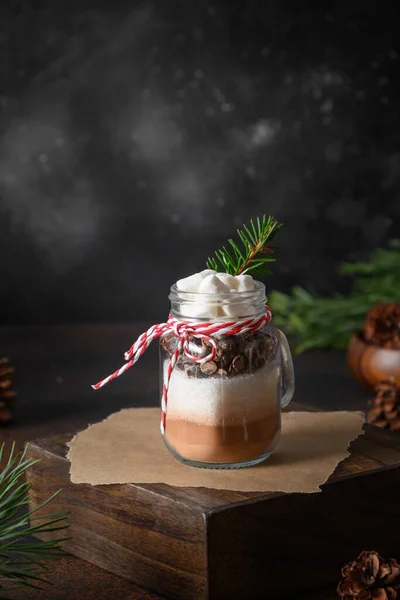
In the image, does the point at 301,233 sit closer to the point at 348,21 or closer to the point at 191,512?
the point at 348,21

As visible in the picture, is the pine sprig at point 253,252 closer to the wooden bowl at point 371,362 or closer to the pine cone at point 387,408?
the pine cone at point 387,408

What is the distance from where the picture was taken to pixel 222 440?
0.98m

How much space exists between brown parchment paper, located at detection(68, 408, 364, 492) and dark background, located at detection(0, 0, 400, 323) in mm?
1075

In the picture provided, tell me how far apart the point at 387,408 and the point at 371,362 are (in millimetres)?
181

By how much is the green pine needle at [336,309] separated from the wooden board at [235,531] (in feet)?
3.14

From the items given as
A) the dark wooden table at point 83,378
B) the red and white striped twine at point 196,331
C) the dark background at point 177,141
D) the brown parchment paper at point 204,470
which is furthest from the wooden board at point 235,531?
the dark background at point 177,141

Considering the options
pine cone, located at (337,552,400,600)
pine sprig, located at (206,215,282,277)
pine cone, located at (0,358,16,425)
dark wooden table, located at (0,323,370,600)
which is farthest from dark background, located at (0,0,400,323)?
pine cone, located at (337,552,400,600)

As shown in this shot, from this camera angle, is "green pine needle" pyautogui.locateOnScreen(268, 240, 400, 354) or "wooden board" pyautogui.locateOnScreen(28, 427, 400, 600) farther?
"green pine needle" pyautogui.locateOnScreen(268, 240, 400, 354)

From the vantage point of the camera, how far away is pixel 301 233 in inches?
89.1

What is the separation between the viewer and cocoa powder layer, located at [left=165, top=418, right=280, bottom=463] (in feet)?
3.23

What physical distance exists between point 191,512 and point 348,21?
159 centimetres

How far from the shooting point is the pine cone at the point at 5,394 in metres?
1.54

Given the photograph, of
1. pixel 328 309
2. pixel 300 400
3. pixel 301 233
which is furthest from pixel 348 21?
pixel 300 400

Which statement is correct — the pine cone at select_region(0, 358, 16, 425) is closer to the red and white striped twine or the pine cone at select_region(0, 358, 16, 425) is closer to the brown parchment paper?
the brown parchment paper
